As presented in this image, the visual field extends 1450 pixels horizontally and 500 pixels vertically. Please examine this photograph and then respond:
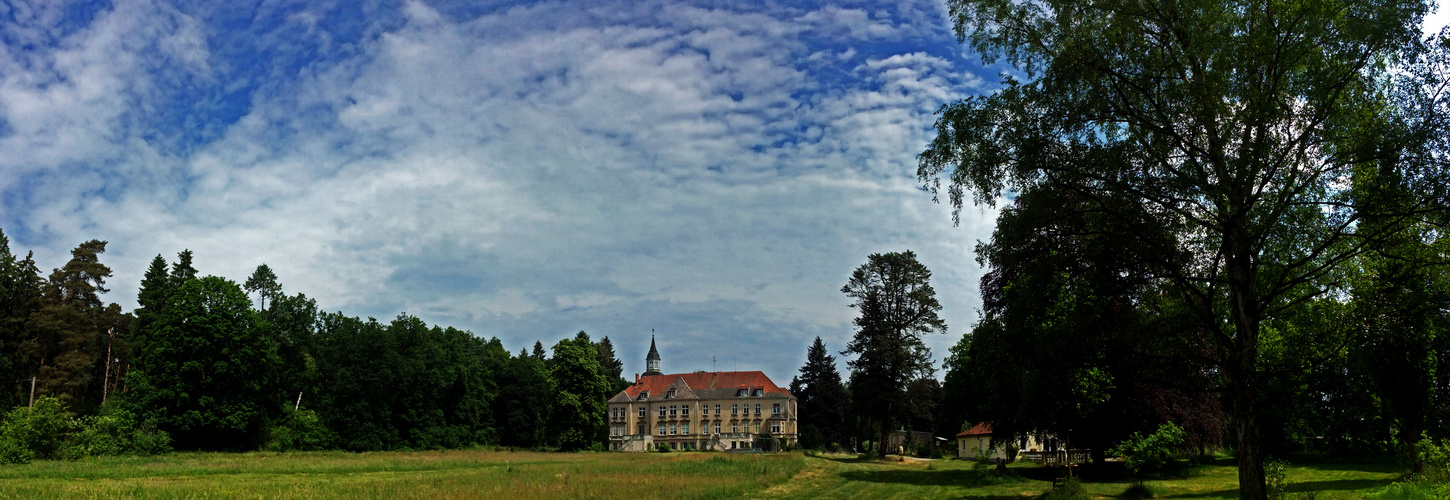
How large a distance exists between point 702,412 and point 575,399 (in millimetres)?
23867

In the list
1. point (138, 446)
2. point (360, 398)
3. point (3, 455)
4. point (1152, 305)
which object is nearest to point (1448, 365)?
point (1152, 305)

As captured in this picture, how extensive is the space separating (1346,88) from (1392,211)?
239cm

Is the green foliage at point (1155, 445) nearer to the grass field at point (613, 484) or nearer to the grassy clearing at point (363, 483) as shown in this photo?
the grass field at point (613, 484)

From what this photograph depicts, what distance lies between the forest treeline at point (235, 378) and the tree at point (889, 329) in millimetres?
31126

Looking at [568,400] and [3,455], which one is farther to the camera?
[568,400]

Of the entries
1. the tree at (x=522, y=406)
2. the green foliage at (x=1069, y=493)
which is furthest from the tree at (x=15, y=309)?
the green foliage at (x=1069, y=493)

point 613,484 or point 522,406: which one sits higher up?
point 613,484

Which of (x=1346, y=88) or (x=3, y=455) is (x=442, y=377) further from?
(x=1346, y=88)

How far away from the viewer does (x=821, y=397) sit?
98.2 m

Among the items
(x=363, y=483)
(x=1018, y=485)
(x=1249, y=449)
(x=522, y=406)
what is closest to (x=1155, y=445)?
(x=1249, y=449)

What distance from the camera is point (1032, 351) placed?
20234mm

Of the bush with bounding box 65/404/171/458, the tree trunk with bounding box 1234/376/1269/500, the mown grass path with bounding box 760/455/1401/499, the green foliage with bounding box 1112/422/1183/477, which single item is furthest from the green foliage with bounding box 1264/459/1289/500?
the bush with bounding box 65/404/171/458

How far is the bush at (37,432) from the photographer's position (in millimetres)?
38750

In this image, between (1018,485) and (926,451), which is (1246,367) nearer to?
(1018,485)
